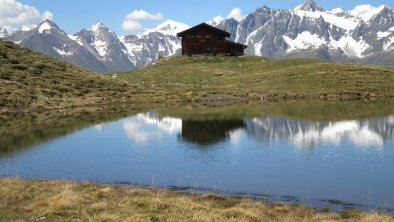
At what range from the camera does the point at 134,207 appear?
2997 cm

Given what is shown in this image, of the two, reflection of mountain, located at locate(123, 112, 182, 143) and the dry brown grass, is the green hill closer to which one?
reflection of mountain, located at locate(123, 112, 182, 143)

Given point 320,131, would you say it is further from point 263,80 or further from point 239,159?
point 263,80

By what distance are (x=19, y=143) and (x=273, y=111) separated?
4938cm

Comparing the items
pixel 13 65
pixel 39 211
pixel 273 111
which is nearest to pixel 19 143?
pixel 39 211

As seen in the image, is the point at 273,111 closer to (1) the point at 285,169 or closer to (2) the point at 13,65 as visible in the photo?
(1) the point at 285,169

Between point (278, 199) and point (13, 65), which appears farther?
point (13, 65)

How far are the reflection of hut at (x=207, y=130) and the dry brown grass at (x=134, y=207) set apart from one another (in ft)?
86.5

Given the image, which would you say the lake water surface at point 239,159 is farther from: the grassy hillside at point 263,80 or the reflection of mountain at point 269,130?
the grassy hillside at point 263,80

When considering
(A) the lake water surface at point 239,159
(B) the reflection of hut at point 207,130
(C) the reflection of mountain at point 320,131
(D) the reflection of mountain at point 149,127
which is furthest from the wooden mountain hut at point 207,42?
(A) the lake water surface at point 239,159

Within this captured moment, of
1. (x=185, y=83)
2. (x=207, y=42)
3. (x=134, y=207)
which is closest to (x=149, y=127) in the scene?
(x=134, y=207)

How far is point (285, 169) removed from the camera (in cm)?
4391

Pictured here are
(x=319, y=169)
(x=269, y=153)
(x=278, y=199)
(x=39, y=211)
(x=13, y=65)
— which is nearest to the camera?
(x=39, y=211)

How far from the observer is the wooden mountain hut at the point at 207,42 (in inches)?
7013

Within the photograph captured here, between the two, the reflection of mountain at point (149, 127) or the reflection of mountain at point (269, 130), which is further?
the reflection of mountain at point (149, 127)
